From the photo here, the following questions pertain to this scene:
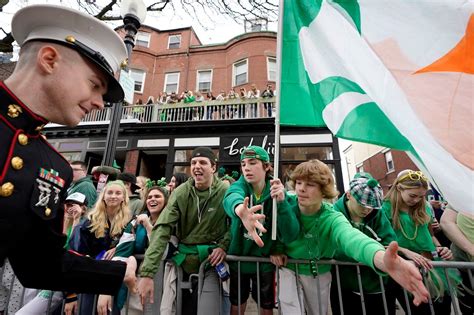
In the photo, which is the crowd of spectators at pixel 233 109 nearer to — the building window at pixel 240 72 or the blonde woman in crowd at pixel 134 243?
the building window at pixel 240 72

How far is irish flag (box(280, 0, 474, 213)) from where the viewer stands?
1.80m

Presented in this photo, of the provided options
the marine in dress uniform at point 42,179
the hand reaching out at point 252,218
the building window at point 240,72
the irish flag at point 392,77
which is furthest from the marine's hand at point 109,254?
the building window at point 240,72

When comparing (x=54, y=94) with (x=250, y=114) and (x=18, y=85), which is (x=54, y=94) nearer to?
(x=18, y=85)

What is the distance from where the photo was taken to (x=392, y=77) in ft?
6.77

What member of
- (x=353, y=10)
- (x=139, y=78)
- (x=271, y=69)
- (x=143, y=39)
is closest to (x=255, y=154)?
(x=353, y=10)

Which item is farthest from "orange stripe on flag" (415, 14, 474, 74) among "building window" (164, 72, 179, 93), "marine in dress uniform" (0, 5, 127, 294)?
"building window" (164, 72, 179, 93)

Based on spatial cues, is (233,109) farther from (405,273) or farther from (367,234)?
(405,273)

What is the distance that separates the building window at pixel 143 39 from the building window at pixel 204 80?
5.09 m

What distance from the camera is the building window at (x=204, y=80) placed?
16875 mm

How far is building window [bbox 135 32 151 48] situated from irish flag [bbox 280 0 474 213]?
19.0m

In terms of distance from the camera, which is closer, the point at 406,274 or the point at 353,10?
the point at 406,274

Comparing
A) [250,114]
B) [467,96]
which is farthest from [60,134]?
[467,96]

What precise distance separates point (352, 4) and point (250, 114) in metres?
10.1

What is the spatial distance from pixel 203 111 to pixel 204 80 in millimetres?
5059
